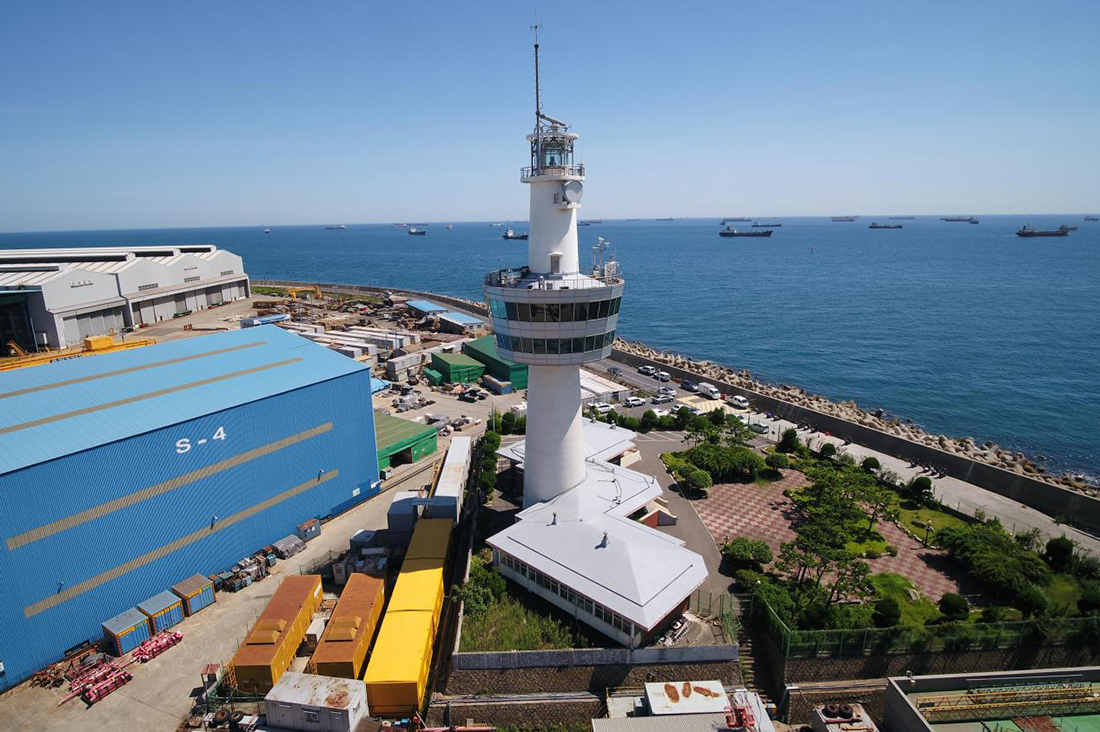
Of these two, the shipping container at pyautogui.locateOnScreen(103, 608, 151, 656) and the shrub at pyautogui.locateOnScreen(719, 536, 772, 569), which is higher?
the shrub at pyautogui.locateOnScreen(719, 536, 772, 569)

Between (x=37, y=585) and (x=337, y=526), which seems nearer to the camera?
(x=37, y=585)

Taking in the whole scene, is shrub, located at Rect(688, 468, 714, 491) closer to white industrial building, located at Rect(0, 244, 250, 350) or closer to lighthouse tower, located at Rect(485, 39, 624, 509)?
lighthouse tower, located at Rect(485, 39, 624, 509)

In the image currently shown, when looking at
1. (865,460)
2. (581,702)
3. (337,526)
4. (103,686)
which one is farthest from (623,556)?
(865,460)

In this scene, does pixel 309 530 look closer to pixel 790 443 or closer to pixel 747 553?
pixel 747 553

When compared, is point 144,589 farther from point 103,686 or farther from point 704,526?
point 704,526

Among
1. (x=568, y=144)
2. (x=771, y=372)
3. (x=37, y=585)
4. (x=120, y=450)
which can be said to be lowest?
(x=771, y=372)

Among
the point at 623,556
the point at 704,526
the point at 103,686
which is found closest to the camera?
the point at 103,686

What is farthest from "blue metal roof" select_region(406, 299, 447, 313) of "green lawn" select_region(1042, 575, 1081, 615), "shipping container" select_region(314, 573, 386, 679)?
"green lawn" select_region(1042, 575, 1081, 615)
